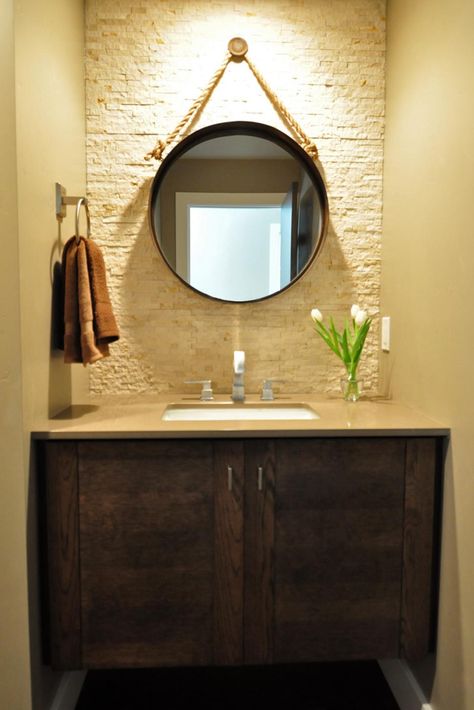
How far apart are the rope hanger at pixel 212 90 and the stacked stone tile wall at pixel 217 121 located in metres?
0.03

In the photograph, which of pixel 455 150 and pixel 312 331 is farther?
pixel 312 331

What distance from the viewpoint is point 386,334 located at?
6.25 feet

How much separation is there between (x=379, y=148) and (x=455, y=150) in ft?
2.02

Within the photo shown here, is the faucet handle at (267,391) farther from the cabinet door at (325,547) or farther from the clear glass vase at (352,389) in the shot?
the cabinet door at (325,547)

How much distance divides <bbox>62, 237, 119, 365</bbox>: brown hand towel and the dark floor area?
1.09m

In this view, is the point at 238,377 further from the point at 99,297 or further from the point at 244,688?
the point at 244,688

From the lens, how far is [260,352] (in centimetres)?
196

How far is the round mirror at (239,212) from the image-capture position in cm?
190

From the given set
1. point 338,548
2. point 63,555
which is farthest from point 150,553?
point 338,548

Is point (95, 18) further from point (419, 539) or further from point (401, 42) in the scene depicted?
point (419, 539)

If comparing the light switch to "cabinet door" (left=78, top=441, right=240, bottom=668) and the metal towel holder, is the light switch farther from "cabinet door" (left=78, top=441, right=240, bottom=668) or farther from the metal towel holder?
the metal towel holder

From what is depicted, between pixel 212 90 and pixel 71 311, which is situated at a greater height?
pixel 212 90

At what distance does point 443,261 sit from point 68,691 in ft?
5.55

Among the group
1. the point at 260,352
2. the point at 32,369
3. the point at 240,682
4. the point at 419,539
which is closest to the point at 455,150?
the point at 260,352
